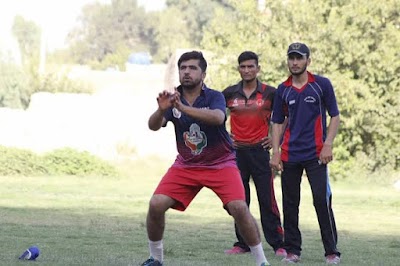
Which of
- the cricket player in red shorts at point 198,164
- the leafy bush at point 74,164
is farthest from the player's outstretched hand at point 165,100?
the leafy bush at point 74,164

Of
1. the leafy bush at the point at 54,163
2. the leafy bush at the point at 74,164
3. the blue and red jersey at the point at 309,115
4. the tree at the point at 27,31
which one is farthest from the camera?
the tree at the point at 27,31

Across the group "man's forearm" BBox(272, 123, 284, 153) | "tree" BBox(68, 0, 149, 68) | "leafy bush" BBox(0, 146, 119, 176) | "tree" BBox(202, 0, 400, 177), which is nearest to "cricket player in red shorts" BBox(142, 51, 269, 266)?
"man's forearm" BBox(272, 123, 284, 153)

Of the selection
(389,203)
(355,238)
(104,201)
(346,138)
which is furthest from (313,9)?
(355,238)

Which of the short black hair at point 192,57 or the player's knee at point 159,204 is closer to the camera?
the short black hair at point 192,57

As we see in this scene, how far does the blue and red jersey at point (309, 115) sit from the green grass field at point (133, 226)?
1.15 meters

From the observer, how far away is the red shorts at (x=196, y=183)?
8.79m

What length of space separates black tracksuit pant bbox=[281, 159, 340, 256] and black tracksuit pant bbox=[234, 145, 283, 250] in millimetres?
512

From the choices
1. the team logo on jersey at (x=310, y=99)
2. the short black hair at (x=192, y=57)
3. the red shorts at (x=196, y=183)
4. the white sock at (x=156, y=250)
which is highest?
the short black hair at (x=192, y=57)

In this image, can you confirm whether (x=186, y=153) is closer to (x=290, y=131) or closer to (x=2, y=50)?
(x=290, y=131)

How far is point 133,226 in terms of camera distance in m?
14.5

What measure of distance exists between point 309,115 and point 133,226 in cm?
505

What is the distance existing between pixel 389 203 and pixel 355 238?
800 centimetres

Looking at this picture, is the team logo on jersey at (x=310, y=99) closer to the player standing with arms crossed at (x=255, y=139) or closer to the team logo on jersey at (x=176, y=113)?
the player standing with arms crossed at (x=255, y=139)

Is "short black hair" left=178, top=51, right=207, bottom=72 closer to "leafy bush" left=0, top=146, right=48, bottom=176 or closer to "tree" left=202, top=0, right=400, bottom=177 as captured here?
"tree" left=202, top=0, right=400, bottom=177
